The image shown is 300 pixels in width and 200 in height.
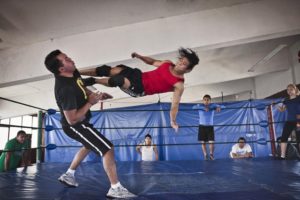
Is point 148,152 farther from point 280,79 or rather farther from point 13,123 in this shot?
point 13,123

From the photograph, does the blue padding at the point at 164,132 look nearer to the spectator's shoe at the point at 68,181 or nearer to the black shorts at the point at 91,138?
the spectator's shoe at the point at 68,181

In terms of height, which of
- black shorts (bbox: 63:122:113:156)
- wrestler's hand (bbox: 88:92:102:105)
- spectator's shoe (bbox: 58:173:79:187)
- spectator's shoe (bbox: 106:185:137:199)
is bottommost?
spectator's shoe (bbox: 106:185:137:199)

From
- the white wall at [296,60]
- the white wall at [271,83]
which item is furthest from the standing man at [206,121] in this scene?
the white wall at [271,83]

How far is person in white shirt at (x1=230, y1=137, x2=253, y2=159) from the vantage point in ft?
14.5

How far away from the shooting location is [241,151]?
4.46 m

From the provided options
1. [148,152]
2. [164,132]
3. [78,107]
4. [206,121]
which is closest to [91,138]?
[78,107]

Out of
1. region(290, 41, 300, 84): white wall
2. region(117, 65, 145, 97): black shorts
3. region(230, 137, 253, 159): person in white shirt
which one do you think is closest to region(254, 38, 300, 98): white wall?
region(290, 41, 300, 84): white wall

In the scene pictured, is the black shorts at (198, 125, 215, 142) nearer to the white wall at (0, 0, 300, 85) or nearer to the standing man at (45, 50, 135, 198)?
the white wall at (0, 0, 300, 85)

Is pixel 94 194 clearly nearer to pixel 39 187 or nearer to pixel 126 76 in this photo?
pixel 39 187

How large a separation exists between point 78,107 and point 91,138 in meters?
0.25

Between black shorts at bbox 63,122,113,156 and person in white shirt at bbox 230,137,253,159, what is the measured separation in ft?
10.8

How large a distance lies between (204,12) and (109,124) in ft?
8.89

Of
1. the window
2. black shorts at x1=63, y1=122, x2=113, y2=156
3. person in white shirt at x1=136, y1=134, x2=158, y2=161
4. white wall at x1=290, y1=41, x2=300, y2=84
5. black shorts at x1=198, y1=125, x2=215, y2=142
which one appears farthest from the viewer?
the window

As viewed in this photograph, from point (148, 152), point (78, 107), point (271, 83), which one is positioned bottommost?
point (148, 152)
